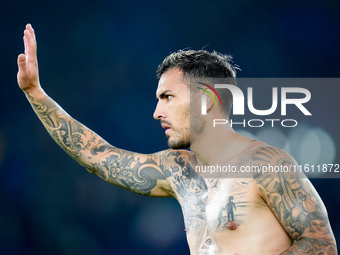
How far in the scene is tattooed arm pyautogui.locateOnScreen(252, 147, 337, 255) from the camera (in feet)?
7.47

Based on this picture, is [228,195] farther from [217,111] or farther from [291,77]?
[291,77]

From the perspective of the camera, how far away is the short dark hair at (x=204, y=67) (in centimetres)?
289

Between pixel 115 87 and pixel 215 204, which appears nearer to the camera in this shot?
pixel 215 204

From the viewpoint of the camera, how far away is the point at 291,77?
4797 millimetres

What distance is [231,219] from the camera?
2477mm

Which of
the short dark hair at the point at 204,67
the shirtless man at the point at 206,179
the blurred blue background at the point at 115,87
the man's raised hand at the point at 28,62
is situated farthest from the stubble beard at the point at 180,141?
the blurred blue background at the point at 115,87

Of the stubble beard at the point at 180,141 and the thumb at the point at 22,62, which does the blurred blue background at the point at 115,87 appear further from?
the thumb at the point at 22,62

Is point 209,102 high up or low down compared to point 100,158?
up

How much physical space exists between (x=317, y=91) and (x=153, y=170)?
250 cm

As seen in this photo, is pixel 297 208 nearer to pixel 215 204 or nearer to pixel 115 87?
pixel 215 204

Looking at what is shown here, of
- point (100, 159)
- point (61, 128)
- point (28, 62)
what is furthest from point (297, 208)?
point (28, 62)

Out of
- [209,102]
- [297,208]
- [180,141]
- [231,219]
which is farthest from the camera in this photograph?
[209,102]

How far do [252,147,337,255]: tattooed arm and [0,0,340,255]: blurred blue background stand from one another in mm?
2313

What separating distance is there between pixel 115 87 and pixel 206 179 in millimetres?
2538
